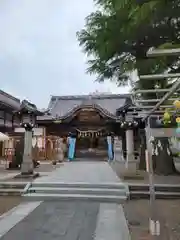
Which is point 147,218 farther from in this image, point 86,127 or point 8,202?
point 86,127

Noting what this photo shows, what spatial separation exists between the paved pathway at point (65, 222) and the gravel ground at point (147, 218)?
0.19 meters

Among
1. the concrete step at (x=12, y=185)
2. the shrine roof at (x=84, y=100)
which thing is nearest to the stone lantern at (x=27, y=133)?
the concrete step at (x=12, y=185)

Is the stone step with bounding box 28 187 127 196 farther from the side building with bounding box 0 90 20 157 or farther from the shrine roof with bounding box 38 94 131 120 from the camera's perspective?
the shrine roof with bounding box 38 94 131 120

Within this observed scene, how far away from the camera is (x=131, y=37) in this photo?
9859 mm

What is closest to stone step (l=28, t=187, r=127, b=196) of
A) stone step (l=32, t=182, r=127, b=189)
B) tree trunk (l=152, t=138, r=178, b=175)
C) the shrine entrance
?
stone step (l=32, t=182, r=127, b=189)

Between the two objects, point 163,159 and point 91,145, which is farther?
point 91,145

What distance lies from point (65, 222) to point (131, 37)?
6.85 metres

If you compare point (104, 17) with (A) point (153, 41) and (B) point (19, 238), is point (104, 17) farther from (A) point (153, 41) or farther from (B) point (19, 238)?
(B) point (19, 238)

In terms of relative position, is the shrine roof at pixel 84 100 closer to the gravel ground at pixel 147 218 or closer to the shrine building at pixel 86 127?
the shrine building at pixel 86 127

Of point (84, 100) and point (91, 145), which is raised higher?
point (84, 100)

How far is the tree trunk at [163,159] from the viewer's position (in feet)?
41.0

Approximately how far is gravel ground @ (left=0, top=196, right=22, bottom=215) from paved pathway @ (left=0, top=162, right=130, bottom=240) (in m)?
0.30

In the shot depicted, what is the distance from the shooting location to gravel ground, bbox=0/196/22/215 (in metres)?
7.21

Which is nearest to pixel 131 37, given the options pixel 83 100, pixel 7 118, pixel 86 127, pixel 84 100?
pixel 7 118
